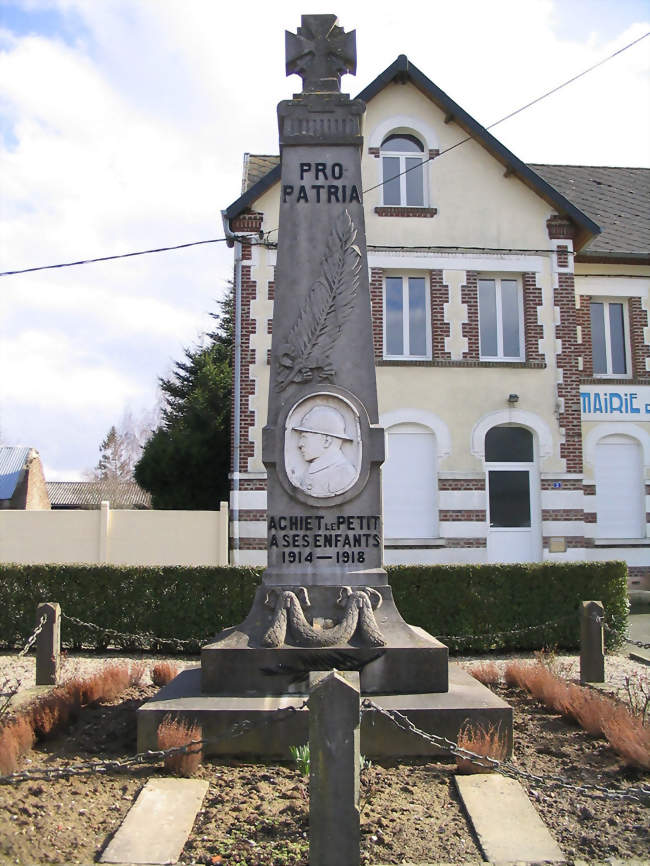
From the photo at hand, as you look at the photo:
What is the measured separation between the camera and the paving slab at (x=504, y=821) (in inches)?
149

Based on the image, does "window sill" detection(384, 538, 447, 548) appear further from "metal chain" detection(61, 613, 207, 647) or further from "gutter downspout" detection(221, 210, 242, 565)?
"metal chain" detection(61, 613, 207, 647)

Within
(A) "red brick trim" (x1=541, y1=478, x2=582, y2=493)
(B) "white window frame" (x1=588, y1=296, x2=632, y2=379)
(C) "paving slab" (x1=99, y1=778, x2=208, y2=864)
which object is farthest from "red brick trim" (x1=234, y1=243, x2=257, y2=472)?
(C) "paving slab" (x1=99, y1=778, x2=208, y2=864)

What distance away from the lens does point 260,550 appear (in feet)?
48.4

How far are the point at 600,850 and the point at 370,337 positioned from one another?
13.5 feet

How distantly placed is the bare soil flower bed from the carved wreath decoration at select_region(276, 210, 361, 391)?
3.08m

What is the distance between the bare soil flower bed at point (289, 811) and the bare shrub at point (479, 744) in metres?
0.15

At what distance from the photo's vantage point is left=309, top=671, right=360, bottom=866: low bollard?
322 centimetres

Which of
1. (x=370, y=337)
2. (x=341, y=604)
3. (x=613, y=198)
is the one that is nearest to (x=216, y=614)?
(x=341, y=604)

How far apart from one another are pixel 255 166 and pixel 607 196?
28.1 feet

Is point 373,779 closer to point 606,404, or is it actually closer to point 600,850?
point 600,850

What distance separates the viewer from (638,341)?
16.9m

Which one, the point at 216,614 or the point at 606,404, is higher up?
the point at 606,404

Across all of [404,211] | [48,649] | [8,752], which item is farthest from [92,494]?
[8,752]

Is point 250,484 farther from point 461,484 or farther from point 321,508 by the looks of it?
point 321,508
